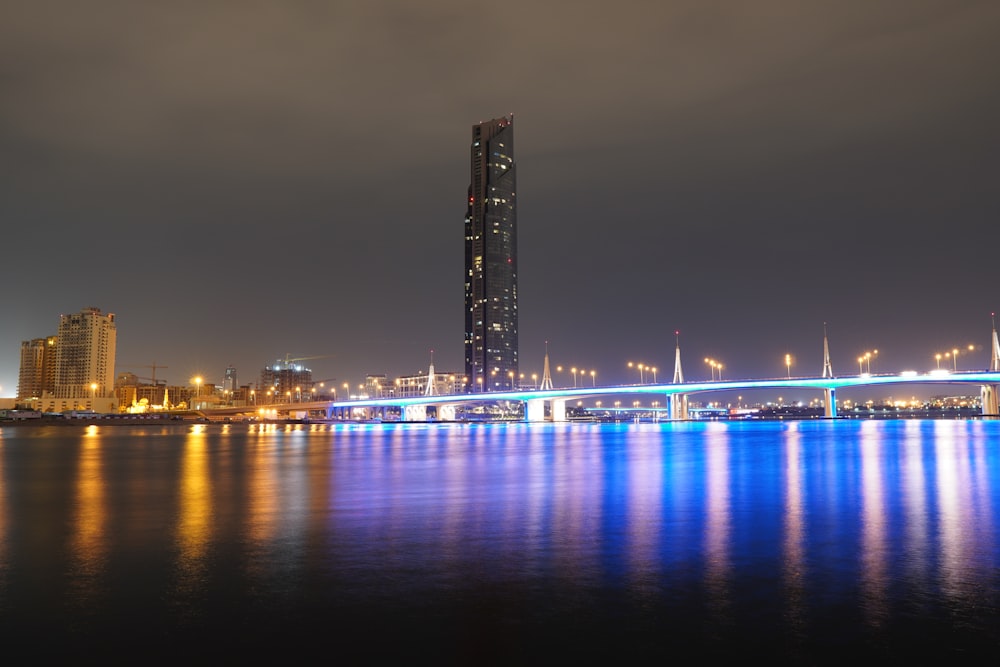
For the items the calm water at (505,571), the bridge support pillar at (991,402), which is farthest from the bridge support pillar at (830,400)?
the calm water at (505,571)

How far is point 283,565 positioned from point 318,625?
4391 millimetres

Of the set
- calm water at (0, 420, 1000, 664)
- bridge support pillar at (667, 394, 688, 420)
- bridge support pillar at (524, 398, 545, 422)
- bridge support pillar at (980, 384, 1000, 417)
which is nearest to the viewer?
calm water at (0, 420, 1000, 664)

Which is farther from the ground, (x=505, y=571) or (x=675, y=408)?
(x=675, y=408)

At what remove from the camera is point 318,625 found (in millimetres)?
10281

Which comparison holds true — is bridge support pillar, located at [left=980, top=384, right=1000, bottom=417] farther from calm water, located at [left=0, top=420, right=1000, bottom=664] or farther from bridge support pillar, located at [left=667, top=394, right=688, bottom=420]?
calm water, located at [left=0, top=420, right=1000, bottom=664]

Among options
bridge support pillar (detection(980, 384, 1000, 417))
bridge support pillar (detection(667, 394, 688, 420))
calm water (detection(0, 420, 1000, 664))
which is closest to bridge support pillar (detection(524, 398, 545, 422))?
bridge support pillar (detection(667, 394, 688, 420))

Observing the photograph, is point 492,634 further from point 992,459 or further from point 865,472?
point 992,459

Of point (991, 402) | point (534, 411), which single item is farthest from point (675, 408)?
point (991, 402)

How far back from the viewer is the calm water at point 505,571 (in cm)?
957

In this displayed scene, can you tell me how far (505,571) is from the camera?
13.6 m

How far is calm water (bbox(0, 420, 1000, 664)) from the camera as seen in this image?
9570 mm

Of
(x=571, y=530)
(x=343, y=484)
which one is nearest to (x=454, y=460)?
(x=343, y=484)

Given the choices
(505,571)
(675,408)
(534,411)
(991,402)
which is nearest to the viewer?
(505,571)

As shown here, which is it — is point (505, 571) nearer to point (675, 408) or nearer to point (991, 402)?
point (675, 408)
